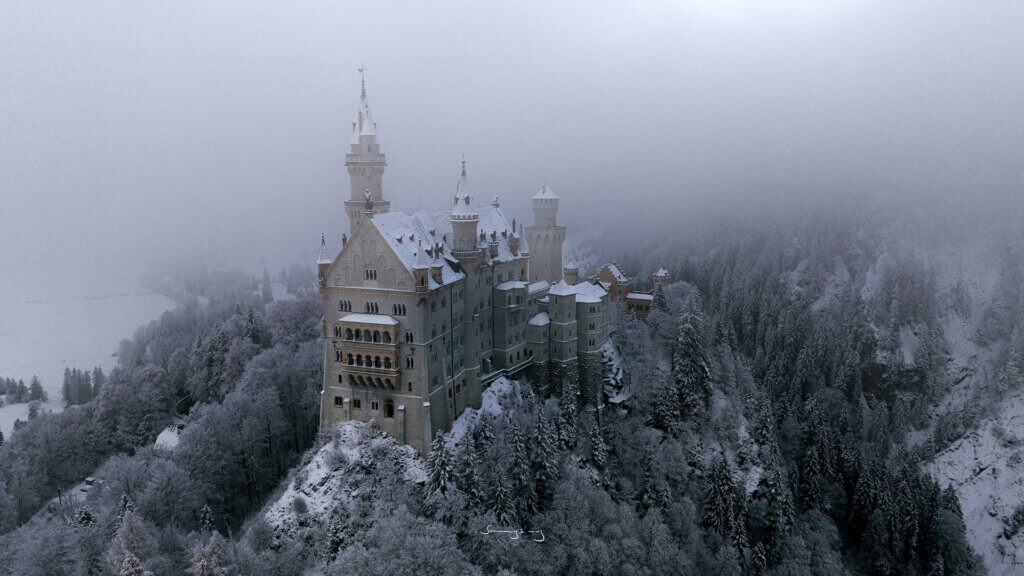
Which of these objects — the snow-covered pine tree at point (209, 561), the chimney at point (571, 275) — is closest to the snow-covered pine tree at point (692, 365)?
the chimney at point (571, 275)

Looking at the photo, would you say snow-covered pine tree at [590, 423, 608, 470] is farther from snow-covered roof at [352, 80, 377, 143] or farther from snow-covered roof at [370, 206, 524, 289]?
snow-covered roof at [352, 80, 377, 143]

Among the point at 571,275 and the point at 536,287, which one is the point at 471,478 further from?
the point at 571,275

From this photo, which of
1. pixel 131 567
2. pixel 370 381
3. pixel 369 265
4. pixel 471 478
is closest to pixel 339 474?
pixel 370 381

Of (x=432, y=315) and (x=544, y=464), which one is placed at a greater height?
(x=432, y=315)

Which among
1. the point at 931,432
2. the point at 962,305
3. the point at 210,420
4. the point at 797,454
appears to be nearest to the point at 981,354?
the point at 962,305

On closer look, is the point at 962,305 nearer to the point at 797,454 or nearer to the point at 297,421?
the point at 797,454
